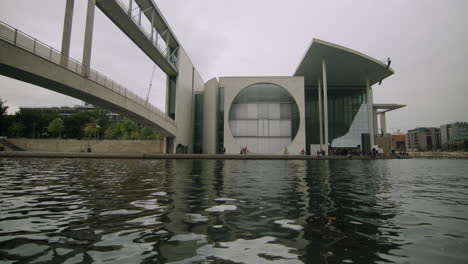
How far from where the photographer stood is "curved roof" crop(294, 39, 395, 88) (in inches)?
1358

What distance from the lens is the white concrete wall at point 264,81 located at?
1570 inches

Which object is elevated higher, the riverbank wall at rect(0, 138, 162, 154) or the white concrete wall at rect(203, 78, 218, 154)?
the white concrete wall at rect(203, 78, 218, 154)

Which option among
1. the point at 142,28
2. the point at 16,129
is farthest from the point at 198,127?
the point at 16,129

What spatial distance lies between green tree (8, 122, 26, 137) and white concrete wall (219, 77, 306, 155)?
55.7 meters

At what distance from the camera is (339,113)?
4716cm

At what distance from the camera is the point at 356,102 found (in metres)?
47.6

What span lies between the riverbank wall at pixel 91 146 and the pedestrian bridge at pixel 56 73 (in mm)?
18031

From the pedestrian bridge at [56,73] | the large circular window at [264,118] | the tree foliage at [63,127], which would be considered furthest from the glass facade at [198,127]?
the tree foliage at [63,127]

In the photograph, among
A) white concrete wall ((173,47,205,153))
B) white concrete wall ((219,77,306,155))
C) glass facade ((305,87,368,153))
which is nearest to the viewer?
white concrete wall ((173,47,205,153))

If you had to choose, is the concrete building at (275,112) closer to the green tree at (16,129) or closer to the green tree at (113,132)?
the green tree at (113,132)

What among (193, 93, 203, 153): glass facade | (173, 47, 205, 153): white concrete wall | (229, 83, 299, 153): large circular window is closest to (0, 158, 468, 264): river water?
(173, 47, 205, 153): white concrete wall

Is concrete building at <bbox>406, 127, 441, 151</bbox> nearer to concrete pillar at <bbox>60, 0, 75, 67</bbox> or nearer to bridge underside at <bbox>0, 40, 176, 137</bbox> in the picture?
bridge underside at <bbox>0, 40, 176, 137</bbox>

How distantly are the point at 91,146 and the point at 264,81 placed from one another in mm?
33864

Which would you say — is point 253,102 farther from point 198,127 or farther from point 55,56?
point 55,56
